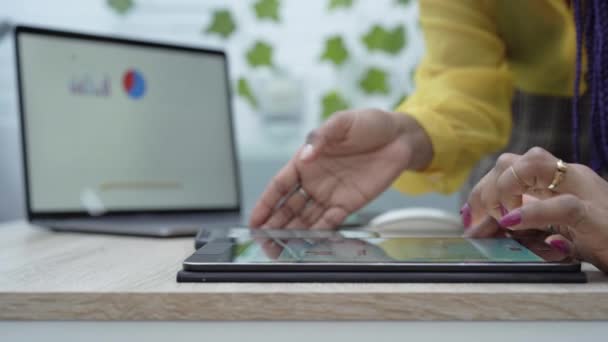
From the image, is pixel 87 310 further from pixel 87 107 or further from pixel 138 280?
pixel 87 107

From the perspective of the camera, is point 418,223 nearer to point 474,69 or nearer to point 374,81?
point 474,69

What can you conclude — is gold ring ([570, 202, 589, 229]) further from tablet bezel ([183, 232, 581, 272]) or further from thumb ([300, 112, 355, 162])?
thumb ([300, 112, 355, 162])

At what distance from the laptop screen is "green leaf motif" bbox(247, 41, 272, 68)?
0.85 ft

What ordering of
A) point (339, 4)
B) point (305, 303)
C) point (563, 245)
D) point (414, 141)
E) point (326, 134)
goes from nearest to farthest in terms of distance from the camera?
point (305, 303)
point (563, 245)
point (326, 134)
point (414, 141)
point (339, 4)

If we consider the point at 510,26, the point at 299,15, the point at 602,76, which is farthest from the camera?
the point at 299,15

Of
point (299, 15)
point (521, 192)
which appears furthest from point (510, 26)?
point (521, 192)

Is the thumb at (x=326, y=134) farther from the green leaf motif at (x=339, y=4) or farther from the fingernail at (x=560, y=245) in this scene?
the green leaf motif at (x=339, y=4)

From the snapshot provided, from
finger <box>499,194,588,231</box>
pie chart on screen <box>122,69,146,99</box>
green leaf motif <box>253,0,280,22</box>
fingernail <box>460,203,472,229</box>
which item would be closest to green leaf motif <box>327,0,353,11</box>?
green leaf motif <box>253,0,280,22</box>

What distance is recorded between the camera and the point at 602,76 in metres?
0.64

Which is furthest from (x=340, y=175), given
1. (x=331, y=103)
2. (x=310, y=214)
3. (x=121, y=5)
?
(x=121, y=5)

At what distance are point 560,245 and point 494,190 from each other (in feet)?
0.23

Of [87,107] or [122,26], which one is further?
[122,26]

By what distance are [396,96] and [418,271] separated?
932 mm

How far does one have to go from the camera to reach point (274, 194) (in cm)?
75
